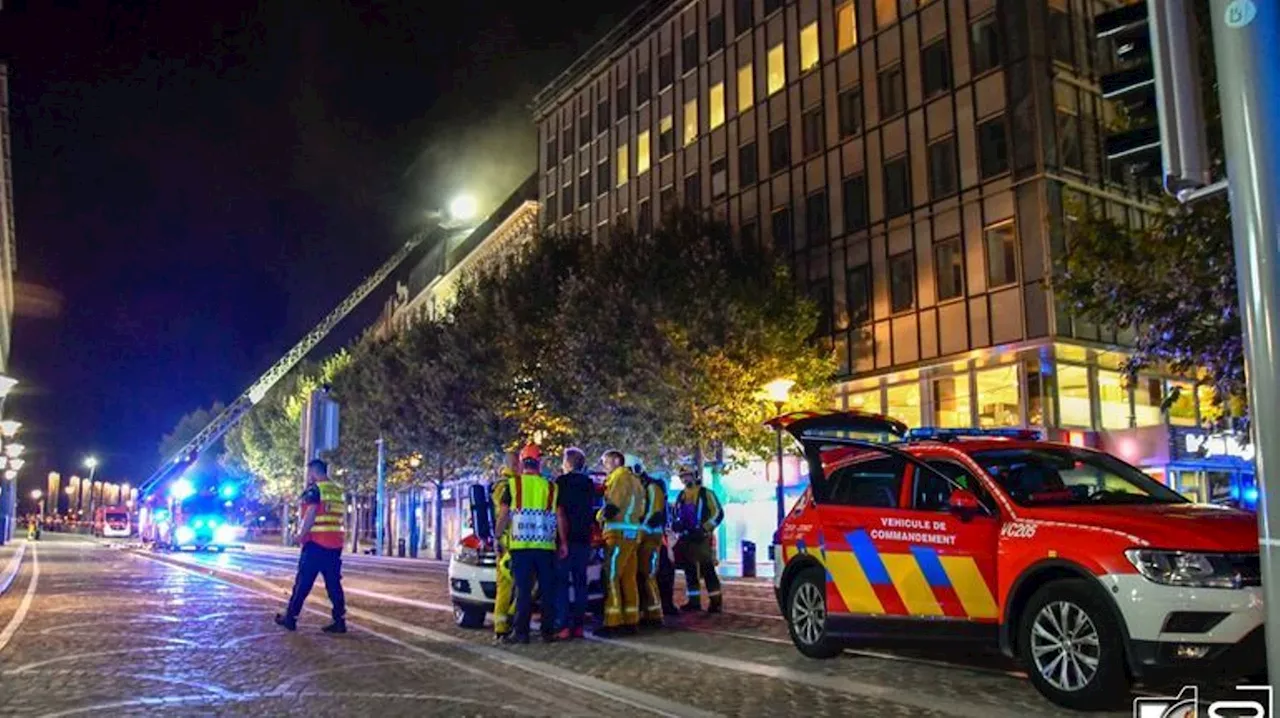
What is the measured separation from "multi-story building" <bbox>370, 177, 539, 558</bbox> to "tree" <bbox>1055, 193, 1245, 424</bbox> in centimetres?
3062

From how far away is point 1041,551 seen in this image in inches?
275

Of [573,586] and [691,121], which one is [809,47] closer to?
[691,121]

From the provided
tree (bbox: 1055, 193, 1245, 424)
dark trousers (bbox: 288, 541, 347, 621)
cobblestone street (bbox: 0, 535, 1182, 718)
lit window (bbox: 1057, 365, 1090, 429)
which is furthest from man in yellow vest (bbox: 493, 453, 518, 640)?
lit window (bbox: 1057, 365, 1090, 429)

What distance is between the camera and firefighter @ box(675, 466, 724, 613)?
1306cm

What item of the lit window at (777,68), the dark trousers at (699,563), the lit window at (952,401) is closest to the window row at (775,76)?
the lit window at (777,68)

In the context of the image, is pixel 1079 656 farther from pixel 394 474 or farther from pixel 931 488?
pixel 394 474

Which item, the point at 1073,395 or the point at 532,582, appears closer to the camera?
the point at 532,582

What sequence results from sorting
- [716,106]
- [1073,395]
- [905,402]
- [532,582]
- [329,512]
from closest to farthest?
[532,582] < [329,512] < [1073,395] < [905,402] < [716,106]

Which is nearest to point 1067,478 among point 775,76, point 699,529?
point 699,529

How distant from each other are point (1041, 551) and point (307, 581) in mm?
7531

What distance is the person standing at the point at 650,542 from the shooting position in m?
11.2

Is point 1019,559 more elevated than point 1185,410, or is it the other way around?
point 1185,410

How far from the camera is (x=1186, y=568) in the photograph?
6.30 metres

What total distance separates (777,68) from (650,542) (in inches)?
970
